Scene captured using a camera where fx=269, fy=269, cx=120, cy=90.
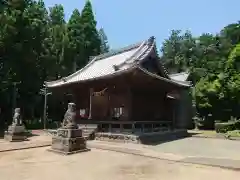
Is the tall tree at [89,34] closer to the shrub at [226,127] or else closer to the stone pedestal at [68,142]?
the shrub at [226,127]

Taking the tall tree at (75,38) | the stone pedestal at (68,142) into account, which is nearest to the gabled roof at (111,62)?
the stone pedestal at (68,142)

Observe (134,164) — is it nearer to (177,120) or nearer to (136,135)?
(136,135)

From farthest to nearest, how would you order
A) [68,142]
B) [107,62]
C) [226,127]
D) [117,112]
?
[107,62], [226,127], [117,112], [68,142]

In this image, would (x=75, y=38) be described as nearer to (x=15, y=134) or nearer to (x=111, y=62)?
(x=111, y=62)

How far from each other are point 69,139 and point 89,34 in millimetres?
37523

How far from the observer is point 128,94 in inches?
722

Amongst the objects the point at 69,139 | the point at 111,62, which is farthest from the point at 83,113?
the point at 69,139

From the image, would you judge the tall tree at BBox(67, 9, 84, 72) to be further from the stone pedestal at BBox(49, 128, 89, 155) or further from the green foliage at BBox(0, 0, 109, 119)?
the stone pedestal at BBox(49, 128, 89, 155)

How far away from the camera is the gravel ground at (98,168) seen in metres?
8.20

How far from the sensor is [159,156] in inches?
451

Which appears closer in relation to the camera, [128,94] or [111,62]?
[128,94]

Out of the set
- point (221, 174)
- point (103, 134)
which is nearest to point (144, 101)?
point (103, 134)

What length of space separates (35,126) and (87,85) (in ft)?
44.9

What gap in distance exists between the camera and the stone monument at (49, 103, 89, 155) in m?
12.3
